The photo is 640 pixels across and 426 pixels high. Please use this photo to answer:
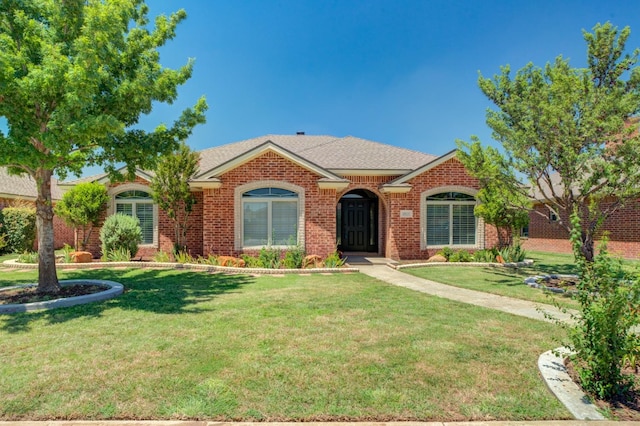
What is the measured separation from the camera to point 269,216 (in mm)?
13750

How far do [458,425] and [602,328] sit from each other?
6.13 ft

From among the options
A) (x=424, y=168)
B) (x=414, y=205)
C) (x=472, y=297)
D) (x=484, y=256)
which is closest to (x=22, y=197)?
(x=414, y=205)

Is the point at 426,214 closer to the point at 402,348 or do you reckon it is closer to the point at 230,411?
the point at 402,348

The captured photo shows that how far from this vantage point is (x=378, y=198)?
16.8 m

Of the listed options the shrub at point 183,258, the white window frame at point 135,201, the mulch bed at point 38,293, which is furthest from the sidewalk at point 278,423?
the white window frame at point 135,201

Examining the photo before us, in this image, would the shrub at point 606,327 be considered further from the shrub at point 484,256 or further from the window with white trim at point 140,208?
the window with white trim at point 140,208

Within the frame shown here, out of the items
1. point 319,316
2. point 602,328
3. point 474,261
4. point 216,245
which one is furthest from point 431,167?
point 602,328

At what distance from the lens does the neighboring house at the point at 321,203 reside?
44.5 ft

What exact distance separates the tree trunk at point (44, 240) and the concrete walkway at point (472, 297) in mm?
8710

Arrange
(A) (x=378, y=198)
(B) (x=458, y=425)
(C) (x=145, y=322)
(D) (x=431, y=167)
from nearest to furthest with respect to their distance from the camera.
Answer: (B) (x=458, y=425) → (C) (x=145, y=322) → (D) (x=431, y=167) → (A) (x=378, y=198)

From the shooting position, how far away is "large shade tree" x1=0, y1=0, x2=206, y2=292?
6586mm

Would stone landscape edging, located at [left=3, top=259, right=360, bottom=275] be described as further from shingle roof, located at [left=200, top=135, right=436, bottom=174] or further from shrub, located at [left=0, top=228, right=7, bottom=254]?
shrub, located at [left=0, top=228, right=7, bottom=254]

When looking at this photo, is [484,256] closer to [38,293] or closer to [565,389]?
[565,389]

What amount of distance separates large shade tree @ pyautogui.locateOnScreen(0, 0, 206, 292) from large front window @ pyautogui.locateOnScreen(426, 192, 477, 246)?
1056 cm
